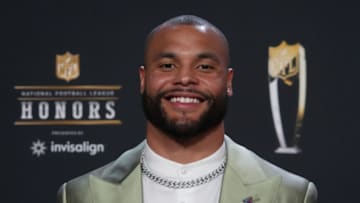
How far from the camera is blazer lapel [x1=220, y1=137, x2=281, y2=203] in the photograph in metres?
1.49

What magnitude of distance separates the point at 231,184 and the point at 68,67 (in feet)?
3.73

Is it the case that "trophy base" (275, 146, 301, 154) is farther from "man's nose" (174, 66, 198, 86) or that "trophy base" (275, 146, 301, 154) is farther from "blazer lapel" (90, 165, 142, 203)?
"man's nose" (174, 66, 198, 86)

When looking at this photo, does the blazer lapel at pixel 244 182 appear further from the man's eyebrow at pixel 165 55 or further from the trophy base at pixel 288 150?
the trophy base at pixel 288 150

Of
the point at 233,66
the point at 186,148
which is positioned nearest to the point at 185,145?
the point at 186,148

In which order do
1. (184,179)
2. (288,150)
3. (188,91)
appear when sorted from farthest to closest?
1. (288,150)
2. (184,179)
3. (188,91)

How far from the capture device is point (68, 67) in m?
Answer: 2.49

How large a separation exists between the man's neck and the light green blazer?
0.07 meters

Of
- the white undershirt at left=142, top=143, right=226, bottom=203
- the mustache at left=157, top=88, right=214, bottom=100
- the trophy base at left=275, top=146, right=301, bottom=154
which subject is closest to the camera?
the mustache at left=157, top=88, right=214, bottom=100

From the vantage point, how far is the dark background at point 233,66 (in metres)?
2.48

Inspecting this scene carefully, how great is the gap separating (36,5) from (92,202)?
116cm

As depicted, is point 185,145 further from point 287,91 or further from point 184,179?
point 287,91

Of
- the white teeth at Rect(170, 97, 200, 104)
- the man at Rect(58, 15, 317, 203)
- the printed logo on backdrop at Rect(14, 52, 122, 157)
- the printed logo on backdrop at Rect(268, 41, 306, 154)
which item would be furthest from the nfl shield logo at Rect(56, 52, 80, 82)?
the white teeth at Rect(170, 97, 200, 104)

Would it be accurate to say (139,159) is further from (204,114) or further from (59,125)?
(59,125)

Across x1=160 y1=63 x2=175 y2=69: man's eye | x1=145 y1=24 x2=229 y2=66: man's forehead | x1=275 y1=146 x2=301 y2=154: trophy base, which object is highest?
x1=145 y1=24 x2=229 y2=66: man's forehead
